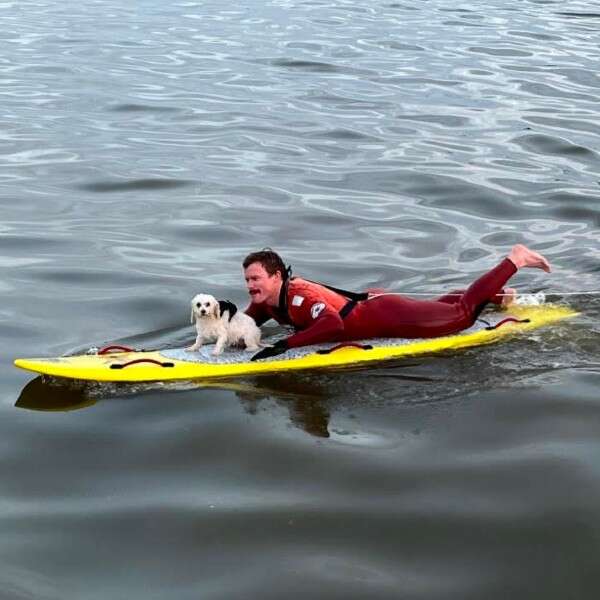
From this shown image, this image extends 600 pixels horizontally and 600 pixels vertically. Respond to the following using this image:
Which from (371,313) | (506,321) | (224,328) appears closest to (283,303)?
(224,328)

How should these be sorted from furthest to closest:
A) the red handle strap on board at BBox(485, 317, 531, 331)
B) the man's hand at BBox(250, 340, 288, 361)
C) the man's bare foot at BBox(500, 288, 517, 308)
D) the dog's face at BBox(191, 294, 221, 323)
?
the man's bare foot at BBox(500, 288, 517, 308) → the red handle strap on board at BBox(485, 317, 531, 331) → the man's hand at BBox(250, 340, 288, 361) → the dog's face at BBox(191, 294, 221, 323)

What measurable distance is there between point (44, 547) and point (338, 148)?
11.9m

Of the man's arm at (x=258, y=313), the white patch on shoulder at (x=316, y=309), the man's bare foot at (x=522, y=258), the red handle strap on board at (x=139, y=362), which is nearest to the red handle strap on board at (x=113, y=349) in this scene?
the red handle strap on board at (x=139, y=362)

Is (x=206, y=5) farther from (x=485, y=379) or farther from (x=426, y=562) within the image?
(x=426, y=562)

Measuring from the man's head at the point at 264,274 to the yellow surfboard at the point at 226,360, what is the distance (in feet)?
1.56

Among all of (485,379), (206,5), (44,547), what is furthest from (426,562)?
(206,5)

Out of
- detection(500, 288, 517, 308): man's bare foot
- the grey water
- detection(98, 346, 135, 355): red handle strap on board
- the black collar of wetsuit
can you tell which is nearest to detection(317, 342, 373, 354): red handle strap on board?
the grey water

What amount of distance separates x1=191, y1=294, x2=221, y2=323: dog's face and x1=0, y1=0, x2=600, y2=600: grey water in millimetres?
571

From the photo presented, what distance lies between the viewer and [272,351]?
323 inches

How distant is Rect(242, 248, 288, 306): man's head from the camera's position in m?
8.25

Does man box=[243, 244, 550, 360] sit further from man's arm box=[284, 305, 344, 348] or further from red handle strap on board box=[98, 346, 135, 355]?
red handle strap on board box=[98, 346, 135, 355]

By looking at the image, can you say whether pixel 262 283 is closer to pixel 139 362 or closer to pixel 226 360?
pixel 226 360

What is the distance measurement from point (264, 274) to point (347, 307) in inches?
32.0

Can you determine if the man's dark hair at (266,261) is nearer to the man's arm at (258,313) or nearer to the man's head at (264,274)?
the man's head at (264,274)
